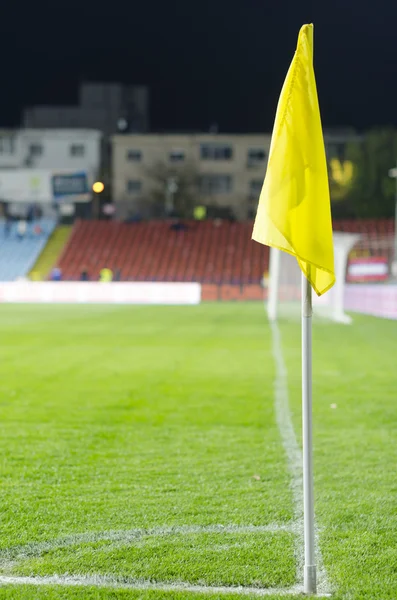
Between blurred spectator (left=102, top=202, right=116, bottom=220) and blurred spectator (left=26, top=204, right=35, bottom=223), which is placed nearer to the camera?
blurred spectator (left=26, top=204, right=35, bottom=223)

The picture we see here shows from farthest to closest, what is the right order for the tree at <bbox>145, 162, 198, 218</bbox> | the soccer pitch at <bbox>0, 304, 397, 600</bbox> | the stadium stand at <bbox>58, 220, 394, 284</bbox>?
the tree at <bbox>145, 162, 198, 218</bbox> < the stadium stand at <bbox>58, 220, 394, 284</bbox> < the soccer pitch at <bbox>0, 304, 397, 600</bbox>

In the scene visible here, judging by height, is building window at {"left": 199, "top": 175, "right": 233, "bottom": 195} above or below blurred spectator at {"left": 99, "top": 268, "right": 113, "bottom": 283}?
above

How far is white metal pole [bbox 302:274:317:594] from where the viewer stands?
3.84 m

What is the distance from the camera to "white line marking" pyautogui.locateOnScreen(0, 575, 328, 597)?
3.85 meters

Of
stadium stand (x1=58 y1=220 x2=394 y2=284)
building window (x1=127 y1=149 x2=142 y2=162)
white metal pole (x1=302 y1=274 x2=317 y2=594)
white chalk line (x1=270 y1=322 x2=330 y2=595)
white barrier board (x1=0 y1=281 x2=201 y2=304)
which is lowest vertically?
white barrier board (x1=0 y1=281 x2=201 y2=304)

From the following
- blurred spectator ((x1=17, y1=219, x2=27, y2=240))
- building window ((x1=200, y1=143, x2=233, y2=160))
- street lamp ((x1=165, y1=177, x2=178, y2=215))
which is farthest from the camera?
building window ((x1=200, y1=143, x2=233, y2=160))

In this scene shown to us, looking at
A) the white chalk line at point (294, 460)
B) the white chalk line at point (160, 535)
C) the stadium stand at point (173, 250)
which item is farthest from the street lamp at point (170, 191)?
the white chalk line at point (160, 535)

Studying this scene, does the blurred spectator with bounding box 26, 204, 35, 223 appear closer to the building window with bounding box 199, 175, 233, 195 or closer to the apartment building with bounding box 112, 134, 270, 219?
the apartment building with bounding box 112, 134, 270, 219

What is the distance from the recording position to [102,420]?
8.49m

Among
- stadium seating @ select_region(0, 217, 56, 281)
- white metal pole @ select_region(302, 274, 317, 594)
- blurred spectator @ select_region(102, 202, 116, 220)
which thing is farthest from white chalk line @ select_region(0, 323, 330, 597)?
blurred spectator @ select_region(102, 202, 116, 220)

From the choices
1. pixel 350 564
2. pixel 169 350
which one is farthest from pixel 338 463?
pixel 169 350

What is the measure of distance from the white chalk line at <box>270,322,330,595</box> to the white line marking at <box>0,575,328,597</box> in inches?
8.2

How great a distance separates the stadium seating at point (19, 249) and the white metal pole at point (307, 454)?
51835 mm

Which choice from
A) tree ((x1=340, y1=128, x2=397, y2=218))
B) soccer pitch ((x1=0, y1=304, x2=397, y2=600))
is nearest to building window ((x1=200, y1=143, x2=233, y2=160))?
tree ((x1=340, y1=128, x2=397, y2=218))
